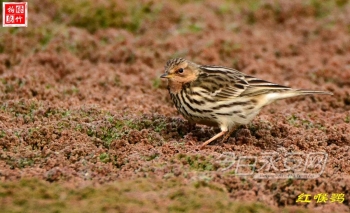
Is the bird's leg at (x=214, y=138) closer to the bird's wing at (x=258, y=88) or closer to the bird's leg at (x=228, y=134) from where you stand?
the bird's leg at (x=228, y=134)

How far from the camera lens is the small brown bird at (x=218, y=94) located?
254 inches

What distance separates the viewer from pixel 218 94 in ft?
21.5

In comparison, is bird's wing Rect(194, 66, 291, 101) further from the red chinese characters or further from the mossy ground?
the red chinese characters

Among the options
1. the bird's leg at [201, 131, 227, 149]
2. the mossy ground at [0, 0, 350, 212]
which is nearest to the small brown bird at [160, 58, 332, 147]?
the bird's leg at [201, 131, 227, 149]

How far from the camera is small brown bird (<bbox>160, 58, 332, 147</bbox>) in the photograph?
646 cm

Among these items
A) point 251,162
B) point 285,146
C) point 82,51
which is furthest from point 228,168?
point 82,51

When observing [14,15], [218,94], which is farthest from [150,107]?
[14,15]

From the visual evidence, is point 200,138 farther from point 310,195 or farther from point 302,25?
point 302,25

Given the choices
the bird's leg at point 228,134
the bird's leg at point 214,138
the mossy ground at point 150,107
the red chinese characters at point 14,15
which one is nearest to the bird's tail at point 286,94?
the mossy ground at point 150,107

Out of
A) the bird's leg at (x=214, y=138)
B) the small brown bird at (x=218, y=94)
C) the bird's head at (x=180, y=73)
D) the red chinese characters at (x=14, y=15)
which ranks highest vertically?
the red chinese characters at (x=14, y=15)

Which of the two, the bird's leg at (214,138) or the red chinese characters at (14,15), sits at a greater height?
the red chinese characters at (14,15)

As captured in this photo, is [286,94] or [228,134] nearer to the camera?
[228,134]

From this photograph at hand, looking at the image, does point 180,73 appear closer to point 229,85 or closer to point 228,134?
point 229,85

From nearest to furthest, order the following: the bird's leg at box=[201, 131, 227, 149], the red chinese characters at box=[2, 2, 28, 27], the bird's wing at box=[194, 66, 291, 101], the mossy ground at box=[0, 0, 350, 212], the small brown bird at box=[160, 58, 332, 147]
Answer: the mossy ground at box=[0, 0, 350, 212] < the bird's leg at box=[201, 131, 227, 149] < the small brown bird at box=[160, 58, 332, 147] < the bird's wing at box=[194, 66, 291, 101] < the red chinese characters at box=[2, 2, 28, 27]
